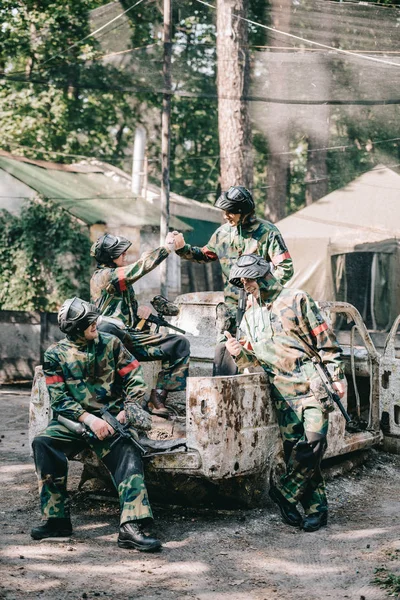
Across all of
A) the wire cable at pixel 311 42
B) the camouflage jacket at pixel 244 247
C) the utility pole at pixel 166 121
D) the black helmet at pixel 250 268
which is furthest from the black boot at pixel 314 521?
the utility pole at pixel 166 121

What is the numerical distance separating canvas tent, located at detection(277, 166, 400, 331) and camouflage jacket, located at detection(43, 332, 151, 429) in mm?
10453

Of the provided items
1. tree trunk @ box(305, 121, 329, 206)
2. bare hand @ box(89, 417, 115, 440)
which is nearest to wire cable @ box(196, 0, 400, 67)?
tree trunk @ box(305, 121, 329, 206)

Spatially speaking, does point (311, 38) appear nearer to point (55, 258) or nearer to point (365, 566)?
point (55, 258)

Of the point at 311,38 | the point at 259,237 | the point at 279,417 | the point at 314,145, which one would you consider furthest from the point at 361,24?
the point at 279,417

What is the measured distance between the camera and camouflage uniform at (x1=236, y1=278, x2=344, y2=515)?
243 inches

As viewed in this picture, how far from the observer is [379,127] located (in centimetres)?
1423

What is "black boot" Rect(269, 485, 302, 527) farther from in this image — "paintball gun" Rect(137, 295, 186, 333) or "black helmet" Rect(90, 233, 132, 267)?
"black helmet" Rect(90, 233, 132, 267)

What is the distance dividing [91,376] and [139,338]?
1.17m

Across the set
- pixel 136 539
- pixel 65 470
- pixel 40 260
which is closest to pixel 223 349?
pixel 65 470

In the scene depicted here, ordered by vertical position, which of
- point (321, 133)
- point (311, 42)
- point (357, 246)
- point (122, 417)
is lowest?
point (122, 417)

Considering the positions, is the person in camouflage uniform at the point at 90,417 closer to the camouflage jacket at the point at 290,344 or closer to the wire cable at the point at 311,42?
the camouflage jacket at the point at 290,344

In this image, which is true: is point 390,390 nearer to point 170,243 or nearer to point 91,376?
point 170,243

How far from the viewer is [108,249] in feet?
24.0

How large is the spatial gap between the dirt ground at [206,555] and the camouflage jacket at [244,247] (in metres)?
1.89
